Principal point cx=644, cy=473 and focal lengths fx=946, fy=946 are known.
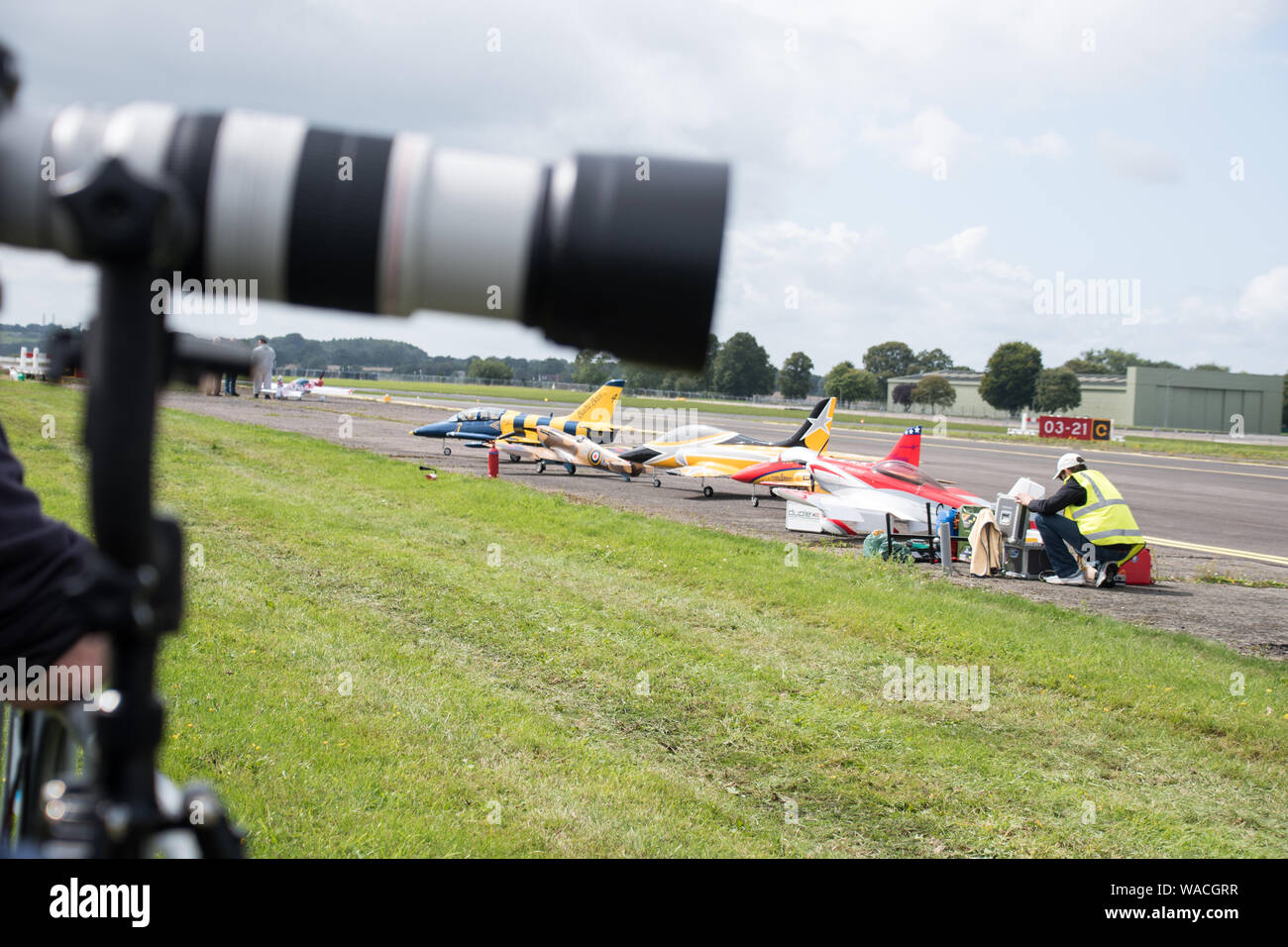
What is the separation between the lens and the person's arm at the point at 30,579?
4.21 ft

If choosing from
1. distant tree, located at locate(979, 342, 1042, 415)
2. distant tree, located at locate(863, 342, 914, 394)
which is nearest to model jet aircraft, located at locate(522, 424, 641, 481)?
distant tree, located at locate(979, 342, 1042, 415)

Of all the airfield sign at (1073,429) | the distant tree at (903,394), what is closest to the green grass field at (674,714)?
the airfield sign at (1073,429)

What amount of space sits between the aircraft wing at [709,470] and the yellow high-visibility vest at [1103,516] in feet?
29.4

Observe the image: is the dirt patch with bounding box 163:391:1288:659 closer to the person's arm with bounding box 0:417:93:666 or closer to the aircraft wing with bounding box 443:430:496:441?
the person's arm with bounding box 0:417:93:666

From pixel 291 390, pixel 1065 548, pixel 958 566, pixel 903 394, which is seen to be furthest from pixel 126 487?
pixel 903 394

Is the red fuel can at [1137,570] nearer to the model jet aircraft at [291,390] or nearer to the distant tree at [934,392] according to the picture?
the model jet aircraft at [291,390]

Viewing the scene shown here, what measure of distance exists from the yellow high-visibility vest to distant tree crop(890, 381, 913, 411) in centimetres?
11376

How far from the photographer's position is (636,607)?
8.94 m

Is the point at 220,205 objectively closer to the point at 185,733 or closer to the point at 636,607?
the point at 185,733

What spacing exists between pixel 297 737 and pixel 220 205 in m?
4.41

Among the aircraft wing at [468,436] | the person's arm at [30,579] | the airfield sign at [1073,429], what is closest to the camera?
the person's arm at [30,579]

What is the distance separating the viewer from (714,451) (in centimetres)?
2159

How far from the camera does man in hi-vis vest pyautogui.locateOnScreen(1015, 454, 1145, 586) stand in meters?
12.2

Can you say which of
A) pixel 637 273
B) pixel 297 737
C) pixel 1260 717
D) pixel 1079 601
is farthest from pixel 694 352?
pixel 1079 601
